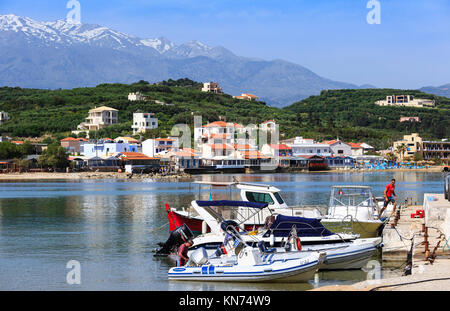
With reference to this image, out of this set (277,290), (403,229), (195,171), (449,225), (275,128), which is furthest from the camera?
(275,128)

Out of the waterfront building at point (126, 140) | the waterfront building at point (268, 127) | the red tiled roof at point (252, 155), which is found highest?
the waterfront building at point (268, 127)

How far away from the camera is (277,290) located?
16.2 m

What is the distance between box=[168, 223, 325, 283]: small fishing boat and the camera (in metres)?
16.6

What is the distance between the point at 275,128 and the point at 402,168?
87.3ft

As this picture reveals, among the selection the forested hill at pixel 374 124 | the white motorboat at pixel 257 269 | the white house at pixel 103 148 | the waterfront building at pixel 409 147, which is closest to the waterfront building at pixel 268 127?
the forested hill at pixel 374 124

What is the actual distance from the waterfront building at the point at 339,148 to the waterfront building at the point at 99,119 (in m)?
47.5

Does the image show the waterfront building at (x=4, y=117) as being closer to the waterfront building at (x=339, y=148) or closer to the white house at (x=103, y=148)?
the white house at (x=103, y=148)

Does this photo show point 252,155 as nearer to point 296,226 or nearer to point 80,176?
point 80,176

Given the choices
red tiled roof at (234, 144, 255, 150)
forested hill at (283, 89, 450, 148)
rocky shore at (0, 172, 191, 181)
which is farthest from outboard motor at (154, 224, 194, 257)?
forested hill at (283, 89, 450, 148)

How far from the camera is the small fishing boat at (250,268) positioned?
16.6 meters

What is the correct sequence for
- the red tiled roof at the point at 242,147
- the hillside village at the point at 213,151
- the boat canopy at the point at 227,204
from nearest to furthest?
the boat canopy at the point at 227,204, the hillside village at the point at 213,151, the red tiled roof at the point at 242,147

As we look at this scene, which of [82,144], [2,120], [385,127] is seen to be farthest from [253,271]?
[385,127]
